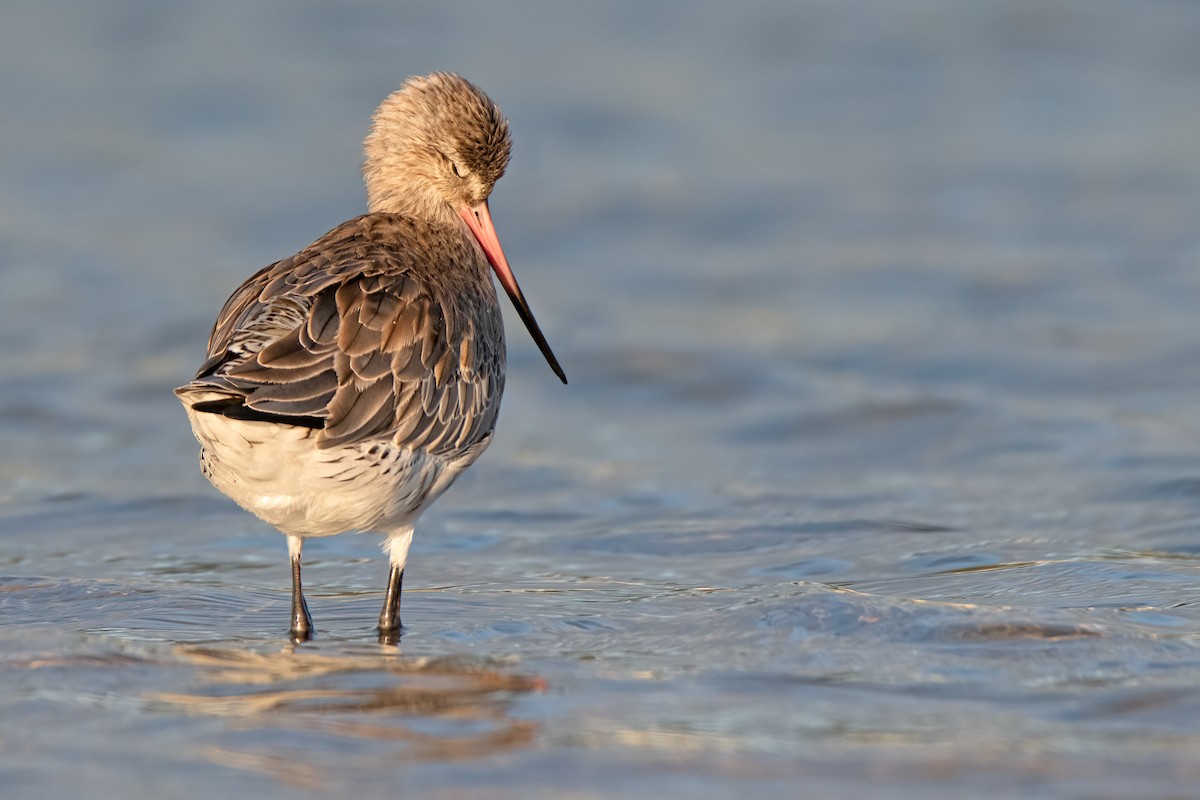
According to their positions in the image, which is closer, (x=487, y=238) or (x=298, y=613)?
(x=298, y=613)

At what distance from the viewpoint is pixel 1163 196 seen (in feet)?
40.8

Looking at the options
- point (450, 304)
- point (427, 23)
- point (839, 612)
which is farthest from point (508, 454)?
point (427, 23)

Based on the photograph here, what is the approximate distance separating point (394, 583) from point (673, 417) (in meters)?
3.52

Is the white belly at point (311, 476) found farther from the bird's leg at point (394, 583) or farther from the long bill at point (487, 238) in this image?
the long bill at point (487, 238)

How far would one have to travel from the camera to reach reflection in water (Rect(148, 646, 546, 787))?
451 cm

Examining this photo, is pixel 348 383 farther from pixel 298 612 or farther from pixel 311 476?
pixel 298 612

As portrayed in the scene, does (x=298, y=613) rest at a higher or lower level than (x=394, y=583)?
lower

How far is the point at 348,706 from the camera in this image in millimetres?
4918

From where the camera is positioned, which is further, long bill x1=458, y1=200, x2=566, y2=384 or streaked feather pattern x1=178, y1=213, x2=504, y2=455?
long bill x1=458, y1=200, x2=566, y2=384

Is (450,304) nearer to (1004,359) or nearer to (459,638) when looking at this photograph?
(459,638)

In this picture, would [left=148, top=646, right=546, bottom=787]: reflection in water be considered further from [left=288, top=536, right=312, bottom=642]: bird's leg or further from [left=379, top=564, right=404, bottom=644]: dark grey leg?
[left=379, top=564, right=404, bottom=644]: dark grey leg

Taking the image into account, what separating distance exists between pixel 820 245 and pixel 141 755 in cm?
813

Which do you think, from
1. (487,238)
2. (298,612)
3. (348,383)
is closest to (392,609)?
(298,612)

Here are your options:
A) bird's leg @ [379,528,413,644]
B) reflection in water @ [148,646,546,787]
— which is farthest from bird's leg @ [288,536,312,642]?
reflection in water @ [148,646,546,787]
